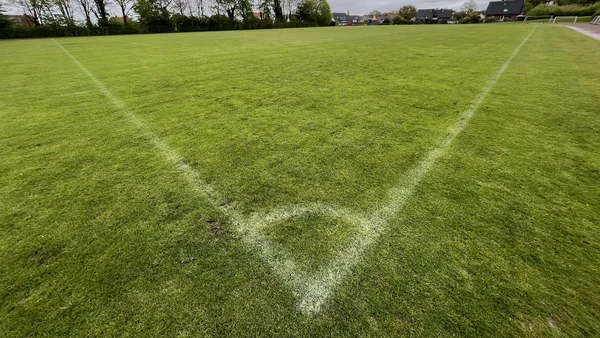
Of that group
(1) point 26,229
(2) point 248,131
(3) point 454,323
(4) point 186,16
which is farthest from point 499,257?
(4) point 186,16

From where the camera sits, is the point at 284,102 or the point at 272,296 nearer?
the point at 272,296

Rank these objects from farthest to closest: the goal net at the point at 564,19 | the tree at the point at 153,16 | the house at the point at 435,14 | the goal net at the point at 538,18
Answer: the house at the point at 435,14 → the goal net at the point at 538,18 → the goal net at the point at 564,19 → the tree at the point at 153,16

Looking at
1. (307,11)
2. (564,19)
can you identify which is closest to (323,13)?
(307,11)

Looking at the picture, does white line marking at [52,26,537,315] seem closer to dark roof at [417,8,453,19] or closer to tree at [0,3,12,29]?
tree at [0,3,12,29]

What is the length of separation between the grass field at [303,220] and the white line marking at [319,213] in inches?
0.5

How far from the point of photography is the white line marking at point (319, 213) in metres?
1.61

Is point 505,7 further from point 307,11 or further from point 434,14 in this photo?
point 307,11

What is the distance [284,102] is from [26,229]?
384 cm

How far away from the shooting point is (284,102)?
16.4 feet

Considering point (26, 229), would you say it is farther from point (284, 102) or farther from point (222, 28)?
point (222, 28)

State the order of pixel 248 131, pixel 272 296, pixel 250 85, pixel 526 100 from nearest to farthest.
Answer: pixel 272 296
pixel 248 131
pixel 526 100
pixel 250 85

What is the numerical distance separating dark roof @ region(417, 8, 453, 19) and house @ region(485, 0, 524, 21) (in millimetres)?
14093

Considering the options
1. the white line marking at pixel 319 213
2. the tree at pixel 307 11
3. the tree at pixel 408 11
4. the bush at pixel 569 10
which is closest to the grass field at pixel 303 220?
the white line marking at pixel 319 213

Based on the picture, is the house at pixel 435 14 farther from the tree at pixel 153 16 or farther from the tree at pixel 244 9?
the tree at pixel 153 16
